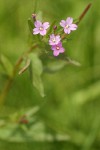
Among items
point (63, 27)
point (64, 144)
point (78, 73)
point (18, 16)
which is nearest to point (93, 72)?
point (78, 73)

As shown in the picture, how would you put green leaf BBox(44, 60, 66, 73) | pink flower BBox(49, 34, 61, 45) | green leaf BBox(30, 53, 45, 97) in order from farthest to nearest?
green leaf BBox(44, 60, 66, 73) < green leaf BBox(30, 53, 45, 97) < pink flower BBox(49, 34, 61, 45)

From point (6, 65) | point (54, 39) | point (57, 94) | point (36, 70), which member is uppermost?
point (57, 94)

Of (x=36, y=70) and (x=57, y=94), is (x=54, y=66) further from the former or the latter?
Result: (x=57, y=94)

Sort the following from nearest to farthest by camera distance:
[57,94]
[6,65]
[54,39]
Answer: [54,39], [6,65], [57,94]

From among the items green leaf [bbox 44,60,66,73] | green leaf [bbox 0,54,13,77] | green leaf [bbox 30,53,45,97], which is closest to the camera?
green leaf [bbox 30,53,45,97]

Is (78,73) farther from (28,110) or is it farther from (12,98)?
(28,110)

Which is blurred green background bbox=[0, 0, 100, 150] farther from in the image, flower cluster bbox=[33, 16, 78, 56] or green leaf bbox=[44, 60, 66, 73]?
flower cluster bbox=[33, 16, 78, 56]

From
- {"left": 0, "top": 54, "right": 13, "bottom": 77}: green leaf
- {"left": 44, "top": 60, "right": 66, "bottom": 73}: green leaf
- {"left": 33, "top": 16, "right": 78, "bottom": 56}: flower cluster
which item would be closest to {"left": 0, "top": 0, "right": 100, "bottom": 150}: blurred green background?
{"left": 0, "top": 54, "right": 13, "bottom": 77}: green leaf

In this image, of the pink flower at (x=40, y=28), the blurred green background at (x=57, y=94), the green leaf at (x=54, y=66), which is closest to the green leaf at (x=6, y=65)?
the blurred green background at (x=57, y=94)

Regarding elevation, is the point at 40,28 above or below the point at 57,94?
below

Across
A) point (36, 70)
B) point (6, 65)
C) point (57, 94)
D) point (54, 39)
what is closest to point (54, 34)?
point (54, 39)
